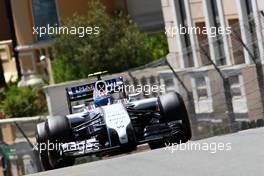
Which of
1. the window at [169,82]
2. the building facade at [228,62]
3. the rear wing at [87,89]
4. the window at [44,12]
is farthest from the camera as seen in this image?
the window at [44,12]

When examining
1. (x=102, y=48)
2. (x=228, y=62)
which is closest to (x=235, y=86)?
(x=228, y=62)

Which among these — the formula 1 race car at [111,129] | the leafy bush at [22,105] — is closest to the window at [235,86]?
the formula 1 race car at [111,129]

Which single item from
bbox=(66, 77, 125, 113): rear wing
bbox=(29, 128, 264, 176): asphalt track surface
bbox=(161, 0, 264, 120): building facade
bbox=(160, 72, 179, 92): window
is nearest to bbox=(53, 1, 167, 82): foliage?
bbox=(161, 0, 264, 120): building facade

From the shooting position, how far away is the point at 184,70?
22031 mm

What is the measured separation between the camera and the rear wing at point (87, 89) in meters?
18.2

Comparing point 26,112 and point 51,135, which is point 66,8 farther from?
point 51,135

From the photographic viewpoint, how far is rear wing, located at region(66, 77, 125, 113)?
59.6ft

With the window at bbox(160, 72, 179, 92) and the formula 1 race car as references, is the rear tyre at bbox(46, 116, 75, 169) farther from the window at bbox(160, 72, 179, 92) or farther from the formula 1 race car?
the window at bbox(160, 72, 179, 92)

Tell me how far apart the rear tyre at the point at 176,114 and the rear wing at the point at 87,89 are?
1.03 metres

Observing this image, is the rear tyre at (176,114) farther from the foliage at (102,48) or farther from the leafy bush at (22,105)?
the leafy bush at (22,105)

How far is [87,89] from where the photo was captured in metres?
18.4

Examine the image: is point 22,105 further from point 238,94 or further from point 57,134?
point 57,134

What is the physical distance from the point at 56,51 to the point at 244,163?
75.8 ft

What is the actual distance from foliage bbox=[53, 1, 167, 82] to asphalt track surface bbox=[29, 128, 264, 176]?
17.8m
